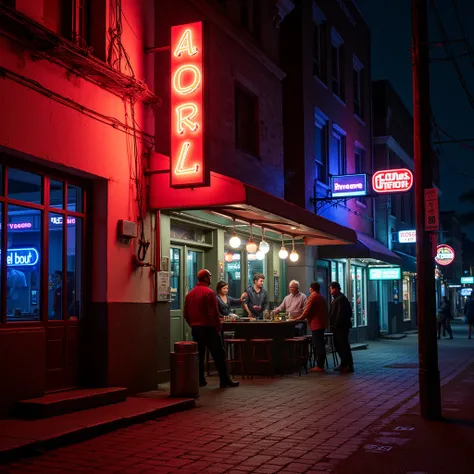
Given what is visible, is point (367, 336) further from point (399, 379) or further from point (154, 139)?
point (154, 139)

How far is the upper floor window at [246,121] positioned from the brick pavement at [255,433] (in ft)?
19.7

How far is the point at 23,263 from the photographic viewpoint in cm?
965

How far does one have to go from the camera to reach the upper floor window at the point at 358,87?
85.1 feet

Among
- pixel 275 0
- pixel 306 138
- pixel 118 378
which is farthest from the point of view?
pixel 306 138

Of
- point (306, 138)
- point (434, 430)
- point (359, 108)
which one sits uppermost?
point (359, 108)

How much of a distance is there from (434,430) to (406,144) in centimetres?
2687

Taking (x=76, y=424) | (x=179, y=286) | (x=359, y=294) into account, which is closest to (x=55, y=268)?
(x=76, y=424)

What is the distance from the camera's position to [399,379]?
13.8 m

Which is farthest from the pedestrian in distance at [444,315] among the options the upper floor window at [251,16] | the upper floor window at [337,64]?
the upper floor window at [251,16]

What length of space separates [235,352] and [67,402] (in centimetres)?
577

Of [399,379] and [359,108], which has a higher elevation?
[359,108]

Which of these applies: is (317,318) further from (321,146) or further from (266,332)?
(321,146)

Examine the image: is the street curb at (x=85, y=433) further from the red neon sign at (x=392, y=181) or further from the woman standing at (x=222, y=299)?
the red neon sign at (x=392, y=181)

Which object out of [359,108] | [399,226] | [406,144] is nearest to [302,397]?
[359,108]
